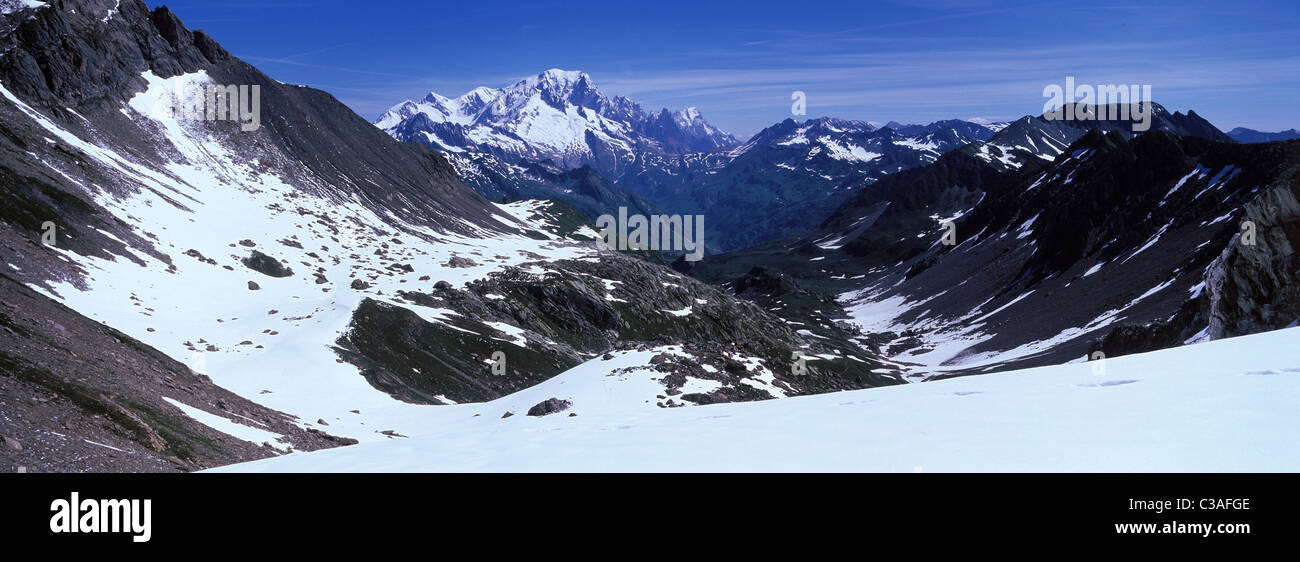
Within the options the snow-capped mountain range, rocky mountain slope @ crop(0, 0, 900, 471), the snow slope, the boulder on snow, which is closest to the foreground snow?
the snow-capped mountain range

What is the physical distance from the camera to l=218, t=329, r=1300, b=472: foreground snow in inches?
403

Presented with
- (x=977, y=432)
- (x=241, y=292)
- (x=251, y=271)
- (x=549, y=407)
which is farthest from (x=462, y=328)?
(x=977, y=432)

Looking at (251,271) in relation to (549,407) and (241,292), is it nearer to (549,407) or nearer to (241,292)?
(241,292)

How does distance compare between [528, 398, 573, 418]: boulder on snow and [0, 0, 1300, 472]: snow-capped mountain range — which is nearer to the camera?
[0, 0, 1300, 472]: snow-capped mountain range

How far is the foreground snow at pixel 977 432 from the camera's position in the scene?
1023 centimetres

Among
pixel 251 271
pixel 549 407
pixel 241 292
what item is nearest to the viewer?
pixel 549 407

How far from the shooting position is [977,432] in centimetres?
1226

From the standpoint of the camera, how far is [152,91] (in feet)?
515

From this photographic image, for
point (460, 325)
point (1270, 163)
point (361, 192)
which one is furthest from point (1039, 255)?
point (361, 192)

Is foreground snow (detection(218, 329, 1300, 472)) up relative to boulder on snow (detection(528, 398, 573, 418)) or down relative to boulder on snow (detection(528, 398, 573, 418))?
up

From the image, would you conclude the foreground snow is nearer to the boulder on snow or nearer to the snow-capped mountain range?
the snow-capped mountain range
